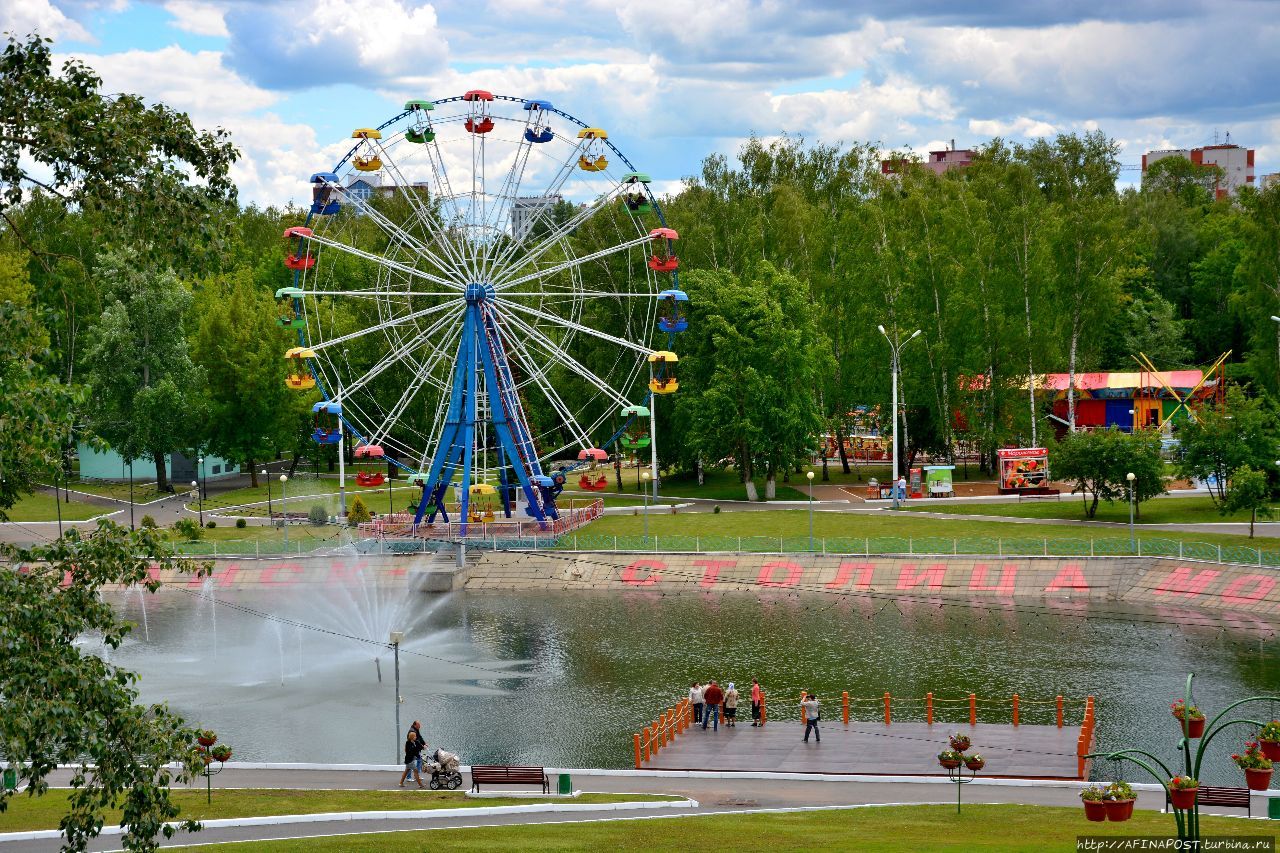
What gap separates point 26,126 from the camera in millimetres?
21828

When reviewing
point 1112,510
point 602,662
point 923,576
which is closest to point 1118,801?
point 602,662

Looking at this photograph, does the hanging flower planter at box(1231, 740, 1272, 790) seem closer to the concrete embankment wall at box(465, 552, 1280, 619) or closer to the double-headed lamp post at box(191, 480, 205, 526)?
the concrete embankment wall at box(465, 552, 1280, 619)

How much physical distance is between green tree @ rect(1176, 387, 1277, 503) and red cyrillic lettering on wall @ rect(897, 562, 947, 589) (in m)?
13.5

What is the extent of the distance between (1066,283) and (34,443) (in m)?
80.7

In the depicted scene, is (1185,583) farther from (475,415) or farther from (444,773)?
(444,773)

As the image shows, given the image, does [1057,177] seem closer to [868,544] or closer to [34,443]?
[868,544]

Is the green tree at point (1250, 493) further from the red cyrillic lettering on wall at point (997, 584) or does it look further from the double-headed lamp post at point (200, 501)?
the double-headed lamp post at point (200, 501)

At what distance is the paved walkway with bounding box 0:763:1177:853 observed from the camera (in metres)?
31.5

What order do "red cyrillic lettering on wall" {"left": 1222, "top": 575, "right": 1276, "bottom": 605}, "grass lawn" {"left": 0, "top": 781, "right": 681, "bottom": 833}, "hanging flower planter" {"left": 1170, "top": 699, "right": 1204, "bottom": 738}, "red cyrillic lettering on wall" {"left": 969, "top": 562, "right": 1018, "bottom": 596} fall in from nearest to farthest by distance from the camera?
"hanging flower planter" {"left": 1170, "top": 699, "right": 1204, "bottom": 738} < "grass lawn" {"left": 0, "top": 781, "right": 681, "bottom": 833} < "red cyrillic lettering on wall" {"left": 1222, "top": 575, "right": 1276, "bottom": 605} < "red cyrillic lettering on wall" {"left": 969, "top": 562, "right": 1018, "bottom": 596}

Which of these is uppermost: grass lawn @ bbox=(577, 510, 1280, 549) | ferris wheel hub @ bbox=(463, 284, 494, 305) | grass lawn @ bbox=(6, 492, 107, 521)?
ferris wheel hub @ bbox=(463, 284, 494, 305)

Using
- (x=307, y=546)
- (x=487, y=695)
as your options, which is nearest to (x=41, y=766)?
(x=487, y=695)

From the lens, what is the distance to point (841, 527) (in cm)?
7750

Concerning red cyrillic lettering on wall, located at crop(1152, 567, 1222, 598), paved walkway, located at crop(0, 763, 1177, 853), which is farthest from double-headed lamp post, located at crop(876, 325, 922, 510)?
paved walkway, located at crop(0, 763, 1177, 853)

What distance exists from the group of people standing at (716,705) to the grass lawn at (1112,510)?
36.2m
